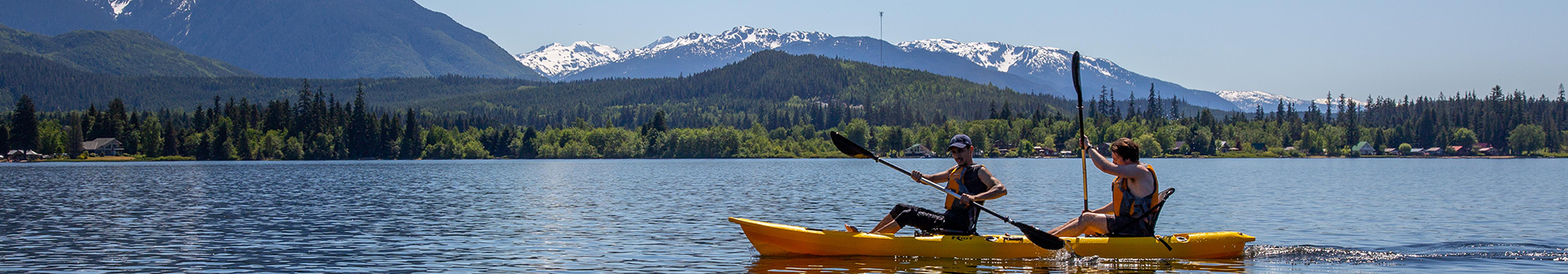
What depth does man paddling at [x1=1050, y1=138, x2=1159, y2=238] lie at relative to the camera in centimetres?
1630

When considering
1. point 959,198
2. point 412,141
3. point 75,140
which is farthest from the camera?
point 412,141

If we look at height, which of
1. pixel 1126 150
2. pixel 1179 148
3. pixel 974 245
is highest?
pixel 1179 148

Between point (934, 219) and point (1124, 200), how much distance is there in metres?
2.81

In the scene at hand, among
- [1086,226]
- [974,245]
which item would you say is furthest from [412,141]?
[1086,226]

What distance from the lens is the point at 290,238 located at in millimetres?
24156

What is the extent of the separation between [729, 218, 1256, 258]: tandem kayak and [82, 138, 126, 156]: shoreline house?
16706 cm

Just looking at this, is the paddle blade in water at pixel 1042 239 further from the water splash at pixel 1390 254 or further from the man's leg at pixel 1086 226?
the water splash at pixel 1390 254

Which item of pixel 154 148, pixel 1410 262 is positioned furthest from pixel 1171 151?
pixel 1410 262

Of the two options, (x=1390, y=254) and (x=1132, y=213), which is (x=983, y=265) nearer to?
(x=1132, y=213)

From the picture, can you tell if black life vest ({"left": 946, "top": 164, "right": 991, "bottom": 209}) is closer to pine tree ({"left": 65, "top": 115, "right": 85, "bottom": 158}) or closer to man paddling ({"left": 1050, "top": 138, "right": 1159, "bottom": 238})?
man paddling ({"left": 1050, "top": 138, "right": 1159, "bottom": 238})

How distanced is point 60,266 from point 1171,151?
625 ft

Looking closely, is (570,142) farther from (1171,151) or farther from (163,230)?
(163,230)

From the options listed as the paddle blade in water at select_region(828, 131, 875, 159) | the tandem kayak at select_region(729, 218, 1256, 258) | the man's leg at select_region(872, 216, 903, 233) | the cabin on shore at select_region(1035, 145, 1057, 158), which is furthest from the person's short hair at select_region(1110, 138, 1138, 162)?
the cabin on shore at select_region(1035, 145, 1057, 158)

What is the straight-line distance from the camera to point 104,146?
161 metres
